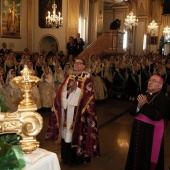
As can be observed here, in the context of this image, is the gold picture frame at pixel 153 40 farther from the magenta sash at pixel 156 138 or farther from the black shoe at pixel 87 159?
the magenta sash at pixel 156 138

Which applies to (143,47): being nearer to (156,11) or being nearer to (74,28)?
(156,11)

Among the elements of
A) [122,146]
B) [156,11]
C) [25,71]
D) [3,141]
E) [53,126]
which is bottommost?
[122,146]

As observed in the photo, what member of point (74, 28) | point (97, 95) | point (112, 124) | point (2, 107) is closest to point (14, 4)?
point (74, 28)

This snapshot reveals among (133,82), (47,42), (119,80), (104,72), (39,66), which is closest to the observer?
(39,66)

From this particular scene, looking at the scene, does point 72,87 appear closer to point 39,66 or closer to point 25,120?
point 25,120

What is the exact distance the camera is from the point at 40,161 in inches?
61.6

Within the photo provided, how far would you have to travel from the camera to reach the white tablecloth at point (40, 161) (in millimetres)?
1521

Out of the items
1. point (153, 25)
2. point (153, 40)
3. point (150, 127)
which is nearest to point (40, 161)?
point (150, 127)

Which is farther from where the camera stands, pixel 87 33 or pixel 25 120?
pixel 87 33

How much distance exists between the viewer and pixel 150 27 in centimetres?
2489

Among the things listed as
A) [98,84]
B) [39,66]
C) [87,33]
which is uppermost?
[87,33]

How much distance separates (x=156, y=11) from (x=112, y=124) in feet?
76.1

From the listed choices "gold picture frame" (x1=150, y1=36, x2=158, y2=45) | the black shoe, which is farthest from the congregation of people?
"gold picture frame" (x1=150, y1=36, x2=158, y2=45)

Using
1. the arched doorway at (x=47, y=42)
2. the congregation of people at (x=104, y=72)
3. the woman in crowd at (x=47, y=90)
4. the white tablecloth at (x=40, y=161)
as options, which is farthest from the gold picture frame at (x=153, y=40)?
the white tablecloth at (x=40, y=161)
